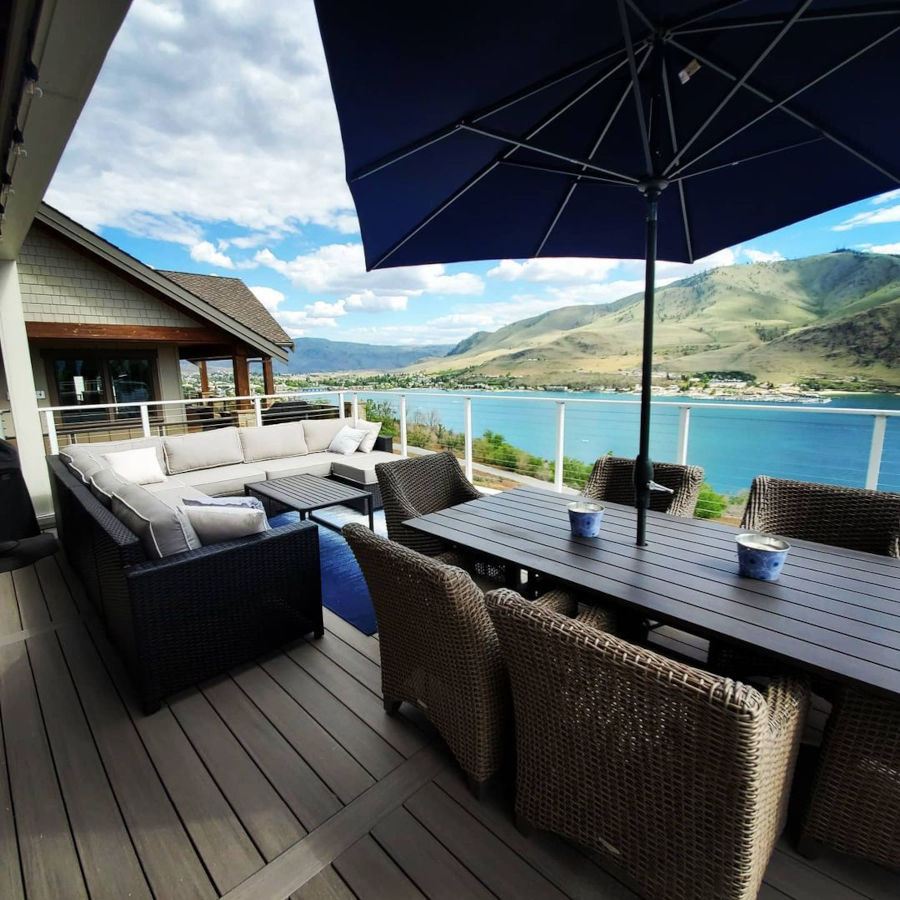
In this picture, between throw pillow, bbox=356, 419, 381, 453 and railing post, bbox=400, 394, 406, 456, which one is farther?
railing post, bbox=400, 394, 406, 456

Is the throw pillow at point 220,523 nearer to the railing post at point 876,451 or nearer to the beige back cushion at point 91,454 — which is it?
the beige back cushion at point 91,454

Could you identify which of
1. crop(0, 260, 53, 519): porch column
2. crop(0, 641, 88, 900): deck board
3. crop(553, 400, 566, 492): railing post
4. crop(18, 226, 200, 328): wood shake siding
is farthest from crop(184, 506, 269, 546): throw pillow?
crop(18, 226, 200, 328): wood shake siding

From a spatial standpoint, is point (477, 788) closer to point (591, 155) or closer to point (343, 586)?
point (343, 586)

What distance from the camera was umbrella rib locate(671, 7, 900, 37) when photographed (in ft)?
4.54

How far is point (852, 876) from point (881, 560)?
102 cm

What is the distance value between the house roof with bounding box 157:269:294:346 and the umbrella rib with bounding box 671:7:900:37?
30.2 ft

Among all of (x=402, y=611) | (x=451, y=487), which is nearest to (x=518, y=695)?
(x=402, y=611)

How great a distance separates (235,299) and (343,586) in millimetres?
10407

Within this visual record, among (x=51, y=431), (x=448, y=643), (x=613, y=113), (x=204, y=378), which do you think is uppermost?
(x=613, y=113)

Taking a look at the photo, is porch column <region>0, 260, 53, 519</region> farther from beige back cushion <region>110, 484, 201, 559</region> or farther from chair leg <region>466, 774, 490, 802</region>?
chair leg <region>466, 774, 490, 802</region>

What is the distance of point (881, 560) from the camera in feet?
5.82

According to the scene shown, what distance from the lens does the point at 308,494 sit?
160 inches

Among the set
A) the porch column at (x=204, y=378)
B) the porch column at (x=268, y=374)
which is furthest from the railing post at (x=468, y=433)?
the porch column at (x=204, y=378)

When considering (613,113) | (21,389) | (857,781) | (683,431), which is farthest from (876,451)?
(21,389)
